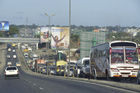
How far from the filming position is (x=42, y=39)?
97.8 meters

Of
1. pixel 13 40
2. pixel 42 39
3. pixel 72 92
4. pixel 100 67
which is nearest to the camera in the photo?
pixel 72 92

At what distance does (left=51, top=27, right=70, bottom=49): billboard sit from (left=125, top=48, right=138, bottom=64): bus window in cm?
5623

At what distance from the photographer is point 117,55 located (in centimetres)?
2762

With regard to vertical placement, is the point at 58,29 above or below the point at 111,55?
above

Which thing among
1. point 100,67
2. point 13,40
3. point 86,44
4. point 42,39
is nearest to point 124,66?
point 100,67

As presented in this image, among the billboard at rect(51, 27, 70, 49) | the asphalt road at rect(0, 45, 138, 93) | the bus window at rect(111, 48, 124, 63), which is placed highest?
the billboard at rect(51, 27, 70, 49)

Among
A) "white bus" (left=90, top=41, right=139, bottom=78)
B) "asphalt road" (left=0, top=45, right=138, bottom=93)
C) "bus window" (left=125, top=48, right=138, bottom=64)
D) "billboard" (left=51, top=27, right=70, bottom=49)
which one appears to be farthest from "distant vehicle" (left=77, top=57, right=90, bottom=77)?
"billboard" (left=51, top=27, right=70, bottom=49)

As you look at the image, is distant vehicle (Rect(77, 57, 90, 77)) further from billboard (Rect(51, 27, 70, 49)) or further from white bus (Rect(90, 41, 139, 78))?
billboard (Rect(51, 27, 70, 49))

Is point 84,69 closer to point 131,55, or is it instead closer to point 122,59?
point 122,59

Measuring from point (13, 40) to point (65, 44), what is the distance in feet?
119

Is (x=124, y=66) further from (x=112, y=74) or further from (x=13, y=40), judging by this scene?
(x=13, y=40)

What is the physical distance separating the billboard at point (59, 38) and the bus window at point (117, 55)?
56.1 metres

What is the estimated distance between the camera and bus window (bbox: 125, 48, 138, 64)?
1088 inches

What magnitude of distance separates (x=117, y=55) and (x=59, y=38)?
57.1 metres
